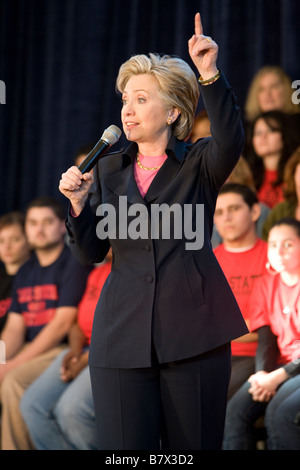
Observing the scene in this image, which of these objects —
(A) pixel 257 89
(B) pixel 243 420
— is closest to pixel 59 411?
(B) pixel 243 420

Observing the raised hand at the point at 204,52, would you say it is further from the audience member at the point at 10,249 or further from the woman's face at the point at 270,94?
the audience member at the point at 10,249

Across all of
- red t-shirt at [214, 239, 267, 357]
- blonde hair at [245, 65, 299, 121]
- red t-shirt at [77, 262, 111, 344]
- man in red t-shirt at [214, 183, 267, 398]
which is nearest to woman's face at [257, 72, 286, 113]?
blonde hair at [245, 65, 299, 121]

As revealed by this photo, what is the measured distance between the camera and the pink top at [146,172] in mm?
1360

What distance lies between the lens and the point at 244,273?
2.36 m

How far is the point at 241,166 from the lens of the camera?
9.37 feet

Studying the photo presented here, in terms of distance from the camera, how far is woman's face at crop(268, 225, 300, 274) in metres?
2.20

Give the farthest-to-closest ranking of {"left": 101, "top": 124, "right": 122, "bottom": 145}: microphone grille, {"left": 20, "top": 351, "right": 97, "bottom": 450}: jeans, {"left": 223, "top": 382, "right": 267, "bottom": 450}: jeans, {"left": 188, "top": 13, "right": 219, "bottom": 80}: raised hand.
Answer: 1. {"left": 20, "top": 351, "right": 97, "bottom": 450}: jeans
2. {"left": 223, "top": 382, "right": 267, "bottom": 450}: jeans
3. {"left": 101, "top": 124, "right": 122, "bottom": 145}: microphone grille
4. {"left": 188, "top": 13, "right": 219, "bottom": 80}: raised hand

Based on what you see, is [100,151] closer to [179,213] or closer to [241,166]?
[179,213]

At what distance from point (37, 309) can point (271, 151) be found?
1.35m

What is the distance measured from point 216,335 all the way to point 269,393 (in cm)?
96

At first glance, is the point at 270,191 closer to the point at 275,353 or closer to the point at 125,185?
the point at 275,353

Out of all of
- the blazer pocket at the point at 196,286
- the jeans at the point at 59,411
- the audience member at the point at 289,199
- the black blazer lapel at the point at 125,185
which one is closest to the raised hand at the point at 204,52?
the black blazer lapel at the point at 125,185

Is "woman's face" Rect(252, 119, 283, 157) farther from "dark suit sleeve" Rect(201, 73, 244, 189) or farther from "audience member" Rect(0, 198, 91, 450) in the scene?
"dark suit sleeve" Rect(201, 73, 244, 189)

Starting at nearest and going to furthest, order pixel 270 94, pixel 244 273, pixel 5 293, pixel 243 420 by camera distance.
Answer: pixel 243 420, pixel 244 273, pixel 270 94, pixel 5 293
